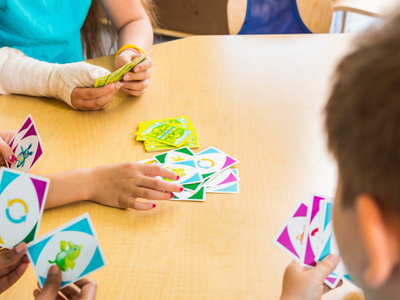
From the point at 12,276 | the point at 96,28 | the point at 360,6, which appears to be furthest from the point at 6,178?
the point at 360,6

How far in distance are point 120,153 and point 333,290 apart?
22.3 inches

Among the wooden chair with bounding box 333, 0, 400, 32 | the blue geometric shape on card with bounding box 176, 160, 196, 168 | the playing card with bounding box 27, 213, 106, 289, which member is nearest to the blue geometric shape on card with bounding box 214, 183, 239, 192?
the blue geometric shape on card with bounding box 176, 160, 196, 168

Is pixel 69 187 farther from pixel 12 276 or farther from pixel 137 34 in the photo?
pixel 137 34

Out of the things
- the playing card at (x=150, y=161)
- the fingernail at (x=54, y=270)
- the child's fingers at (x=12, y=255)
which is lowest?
the fingernail at (x=54, y=270)

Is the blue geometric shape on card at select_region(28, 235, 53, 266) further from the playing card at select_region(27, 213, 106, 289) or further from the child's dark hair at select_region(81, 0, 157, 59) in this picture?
the child's dark hair at select_region(81, 0, 157, 59)

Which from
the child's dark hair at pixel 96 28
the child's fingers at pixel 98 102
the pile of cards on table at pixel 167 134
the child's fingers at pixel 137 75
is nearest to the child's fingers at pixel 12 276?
the pile of cards on table at pixel 167 134

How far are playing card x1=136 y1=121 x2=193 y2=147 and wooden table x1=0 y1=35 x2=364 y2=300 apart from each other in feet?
0.12

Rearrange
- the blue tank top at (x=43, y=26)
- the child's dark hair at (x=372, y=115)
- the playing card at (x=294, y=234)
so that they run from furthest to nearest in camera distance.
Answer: the blue tank top at (x=43, y=26) < the playing card at (x=294, y=234) < the child's dark hair at (x=372, y=115)

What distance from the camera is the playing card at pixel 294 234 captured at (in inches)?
24.5

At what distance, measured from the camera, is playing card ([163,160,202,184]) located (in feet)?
2.72

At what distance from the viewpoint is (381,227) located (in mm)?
333

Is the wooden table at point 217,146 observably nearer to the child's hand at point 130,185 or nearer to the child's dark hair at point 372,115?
the child's hand at point 130,185

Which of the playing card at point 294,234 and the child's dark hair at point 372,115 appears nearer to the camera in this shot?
the child's dark hair at point 372,115

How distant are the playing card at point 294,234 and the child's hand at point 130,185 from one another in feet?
0.77
